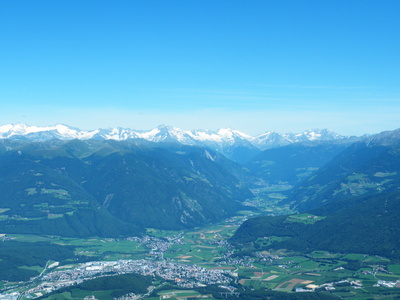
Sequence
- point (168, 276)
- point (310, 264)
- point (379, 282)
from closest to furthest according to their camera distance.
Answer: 1. point (379, 282)
2. point (168, 276)
3. point (310, 264)

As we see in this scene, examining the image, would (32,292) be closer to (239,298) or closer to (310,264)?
(239,298)

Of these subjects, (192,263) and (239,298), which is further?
(192,263)

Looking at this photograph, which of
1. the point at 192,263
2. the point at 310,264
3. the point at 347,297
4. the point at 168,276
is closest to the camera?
the point at 347,297

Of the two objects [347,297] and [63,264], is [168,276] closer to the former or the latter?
[63,264]

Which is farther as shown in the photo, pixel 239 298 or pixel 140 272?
pixel 140 272

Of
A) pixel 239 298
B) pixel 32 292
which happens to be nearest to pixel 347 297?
pixel 239 298

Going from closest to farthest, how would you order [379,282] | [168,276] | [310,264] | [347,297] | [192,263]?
[347,297] → [379,282] → [168,276] → [310,264] → [192,263]

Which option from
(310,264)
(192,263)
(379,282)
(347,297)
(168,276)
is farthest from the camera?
(192,263)

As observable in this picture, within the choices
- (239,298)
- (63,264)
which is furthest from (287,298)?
(63,264)
